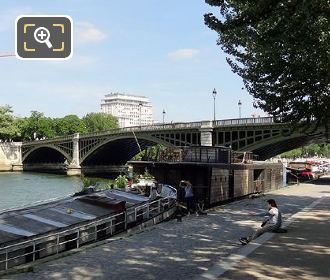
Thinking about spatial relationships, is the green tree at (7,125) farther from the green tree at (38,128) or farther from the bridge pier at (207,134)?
the bridge pier at (207,134)

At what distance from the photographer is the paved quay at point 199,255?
10.8 meters

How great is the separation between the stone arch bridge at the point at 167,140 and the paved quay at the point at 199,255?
66.6ft

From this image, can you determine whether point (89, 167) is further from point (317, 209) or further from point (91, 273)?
point (91, 273)

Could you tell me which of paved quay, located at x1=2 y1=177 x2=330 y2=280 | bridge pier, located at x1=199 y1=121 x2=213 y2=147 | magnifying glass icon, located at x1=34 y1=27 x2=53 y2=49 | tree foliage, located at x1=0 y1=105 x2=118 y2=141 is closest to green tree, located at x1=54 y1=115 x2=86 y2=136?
tree foliage, located at x1=0 y1=105 x2=118 y2=141

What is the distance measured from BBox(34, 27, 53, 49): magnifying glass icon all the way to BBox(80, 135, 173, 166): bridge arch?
69.3 metres

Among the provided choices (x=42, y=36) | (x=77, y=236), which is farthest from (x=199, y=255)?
(x=42, y=36)

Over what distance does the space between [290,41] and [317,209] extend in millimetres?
10746

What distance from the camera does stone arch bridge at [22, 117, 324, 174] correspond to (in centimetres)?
6334

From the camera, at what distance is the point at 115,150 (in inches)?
4094

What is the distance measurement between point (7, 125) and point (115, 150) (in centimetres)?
4395

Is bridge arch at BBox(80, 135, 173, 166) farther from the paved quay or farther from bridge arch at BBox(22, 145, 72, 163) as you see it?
the paved quay

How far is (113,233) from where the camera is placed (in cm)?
1828

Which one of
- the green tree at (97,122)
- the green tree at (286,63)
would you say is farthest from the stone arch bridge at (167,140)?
the green tree at (97,122)

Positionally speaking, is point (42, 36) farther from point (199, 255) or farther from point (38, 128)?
point (38, 128)
